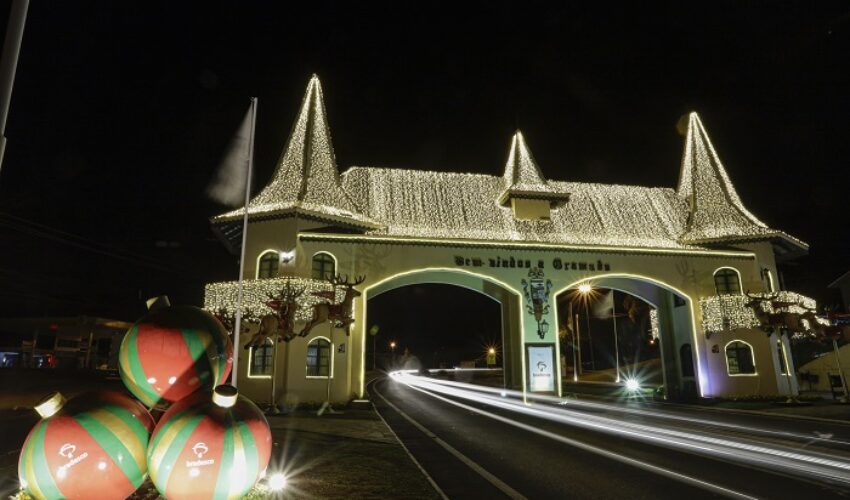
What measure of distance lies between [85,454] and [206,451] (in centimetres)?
107

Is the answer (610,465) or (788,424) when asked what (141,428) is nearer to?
(610,465)

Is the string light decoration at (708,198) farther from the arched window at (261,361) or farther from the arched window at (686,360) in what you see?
the arched window at (261,361)

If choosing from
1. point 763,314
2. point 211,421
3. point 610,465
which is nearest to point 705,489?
point 610,465

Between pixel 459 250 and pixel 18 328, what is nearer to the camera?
pixel 459 250

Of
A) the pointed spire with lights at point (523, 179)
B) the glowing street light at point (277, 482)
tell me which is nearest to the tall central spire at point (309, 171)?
the pointed spire with lights at point (523, 179)

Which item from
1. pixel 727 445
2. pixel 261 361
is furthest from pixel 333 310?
pixel 727 445

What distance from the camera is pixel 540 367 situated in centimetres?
2208

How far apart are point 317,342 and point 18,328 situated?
38476mm

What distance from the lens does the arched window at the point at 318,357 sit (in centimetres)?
1961

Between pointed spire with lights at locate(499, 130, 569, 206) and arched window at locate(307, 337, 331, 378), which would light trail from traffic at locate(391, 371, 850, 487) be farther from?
pointed spire with lights at locate(499, 130, 569, 206)

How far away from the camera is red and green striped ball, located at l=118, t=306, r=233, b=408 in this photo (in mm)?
4930

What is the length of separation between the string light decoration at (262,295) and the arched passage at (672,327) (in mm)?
11418

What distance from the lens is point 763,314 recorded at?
2077 cm

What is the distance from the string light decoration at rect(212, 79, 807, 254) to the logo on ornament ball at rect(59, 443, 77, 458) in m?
16.0
